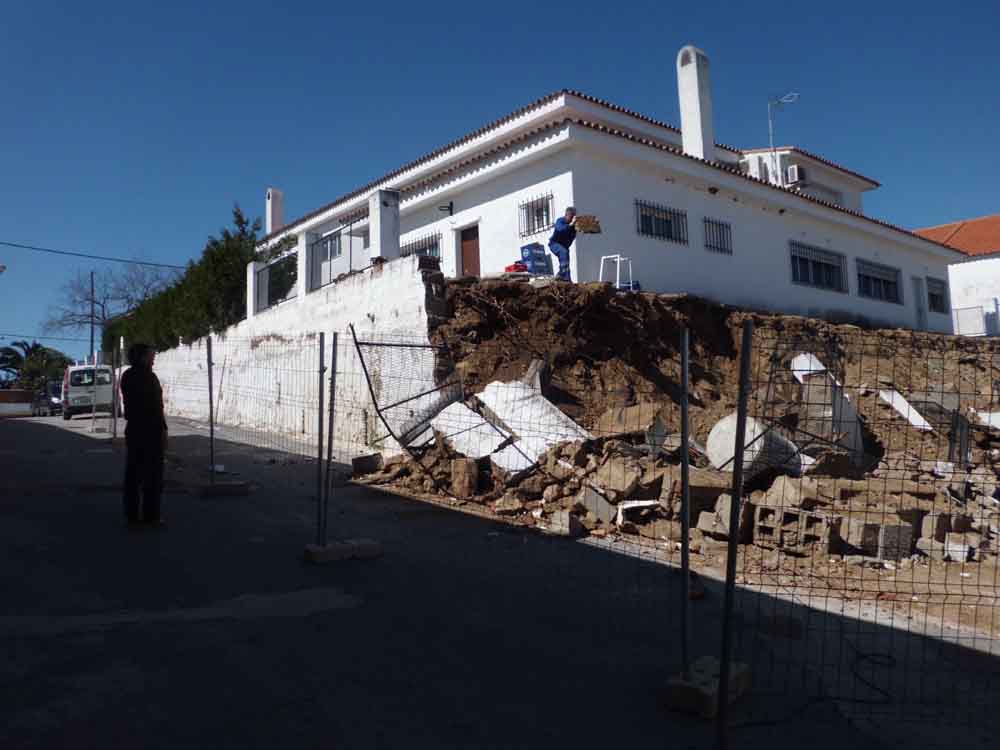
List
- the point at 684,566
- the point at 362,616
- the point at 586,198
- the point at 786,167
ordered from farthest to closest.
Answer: the point at 786,167 < the point at 586,198 < the point at 362,616 < the point at 684,566

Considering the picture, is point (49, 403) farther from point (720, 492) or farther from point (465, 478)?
point (720, 492)

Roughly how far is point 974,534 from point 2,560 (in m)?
8.45

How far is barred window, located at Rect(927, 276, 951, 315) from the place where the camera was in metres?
26.2

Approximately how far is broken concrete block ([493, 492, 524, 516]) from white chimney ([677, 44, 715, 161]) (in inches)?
574

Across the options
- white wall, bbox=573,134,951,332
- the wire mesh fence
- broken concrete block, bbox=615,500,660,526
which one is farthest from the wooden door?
broken concrete block, bbox=615,500,660,526

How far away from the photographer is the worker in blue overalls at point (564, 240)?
500 inches

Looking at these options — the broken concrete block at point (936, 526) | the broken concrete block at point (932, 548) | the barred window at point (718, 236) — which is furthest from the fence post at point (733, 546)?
the barred window at point (718, 236)

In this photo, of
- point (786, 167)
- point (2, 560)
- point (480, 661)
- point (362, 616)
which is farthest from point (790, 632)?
point (786, 167)

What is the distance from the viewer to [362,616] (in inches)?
172

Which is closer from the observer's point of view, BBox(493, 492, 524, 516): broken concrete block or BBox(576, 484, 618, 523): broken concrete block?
BBox(576, 484, 618, 523): broken concrete block

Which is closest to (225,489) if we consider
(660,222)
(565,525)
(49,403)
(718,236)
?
(565,525)

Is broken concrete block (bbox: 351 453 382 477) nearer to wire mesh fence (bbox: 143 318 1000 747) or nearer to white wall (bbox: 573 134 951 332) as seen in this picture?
wire mesh fence (bbox: 143 318 1000 747)

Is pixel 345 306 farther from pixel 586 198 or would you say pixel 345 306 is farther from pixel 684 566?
pixel 684 566

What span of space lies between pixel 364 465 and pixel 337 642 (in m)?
5.78
